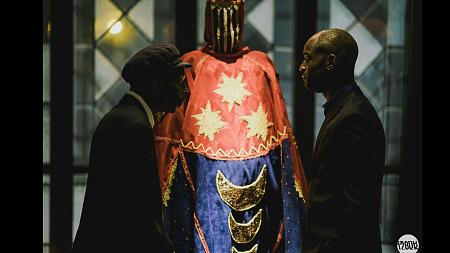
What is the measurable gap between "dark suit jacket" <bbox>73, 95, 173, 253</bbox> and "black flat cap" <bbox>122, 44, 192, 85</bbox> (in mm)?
157

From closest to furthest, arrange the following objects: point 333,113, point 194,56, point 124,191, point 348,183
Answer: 1. point 124,191
2. point 348,183
3. point 333,113
4. point 194,56

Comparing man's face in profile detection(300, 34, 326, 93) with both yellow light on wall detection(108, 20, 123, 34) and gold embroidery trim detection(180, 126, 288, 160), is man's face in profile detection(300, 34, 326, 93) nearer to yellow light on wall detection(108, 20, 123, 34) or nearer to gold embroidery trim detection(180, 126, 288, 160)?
gold embroidery trim detection(180, 126, 288, 160)

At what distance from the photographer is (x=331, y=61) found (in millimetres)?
3809

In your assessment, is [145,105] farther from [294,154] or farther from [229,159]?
[294,154]

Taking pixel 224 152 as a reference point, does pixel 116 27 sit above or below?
above

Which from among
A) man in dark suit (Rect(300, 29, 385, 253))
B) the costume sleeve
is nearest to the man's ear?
man in dark suit (Rect(300, 29, 385, 253))

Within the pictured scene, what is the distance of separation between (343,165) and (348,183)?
7cm

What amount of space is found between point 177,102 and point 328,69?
24.7 inches

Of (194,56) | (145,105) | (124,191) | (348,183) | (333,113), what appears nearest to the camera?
(124,191)

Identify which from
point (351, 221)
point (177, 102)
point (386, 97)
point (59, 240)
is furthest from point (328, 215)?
point (59, 240)

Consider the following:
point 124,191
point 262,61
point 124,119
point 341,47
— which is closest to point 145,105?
point 124,119

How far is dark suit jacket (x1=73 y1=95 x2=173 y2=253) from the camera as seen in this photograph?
3.37m

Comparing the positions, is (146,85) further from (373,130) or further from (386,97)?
(386,97)

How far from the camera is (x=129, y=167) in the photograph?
133 inches
